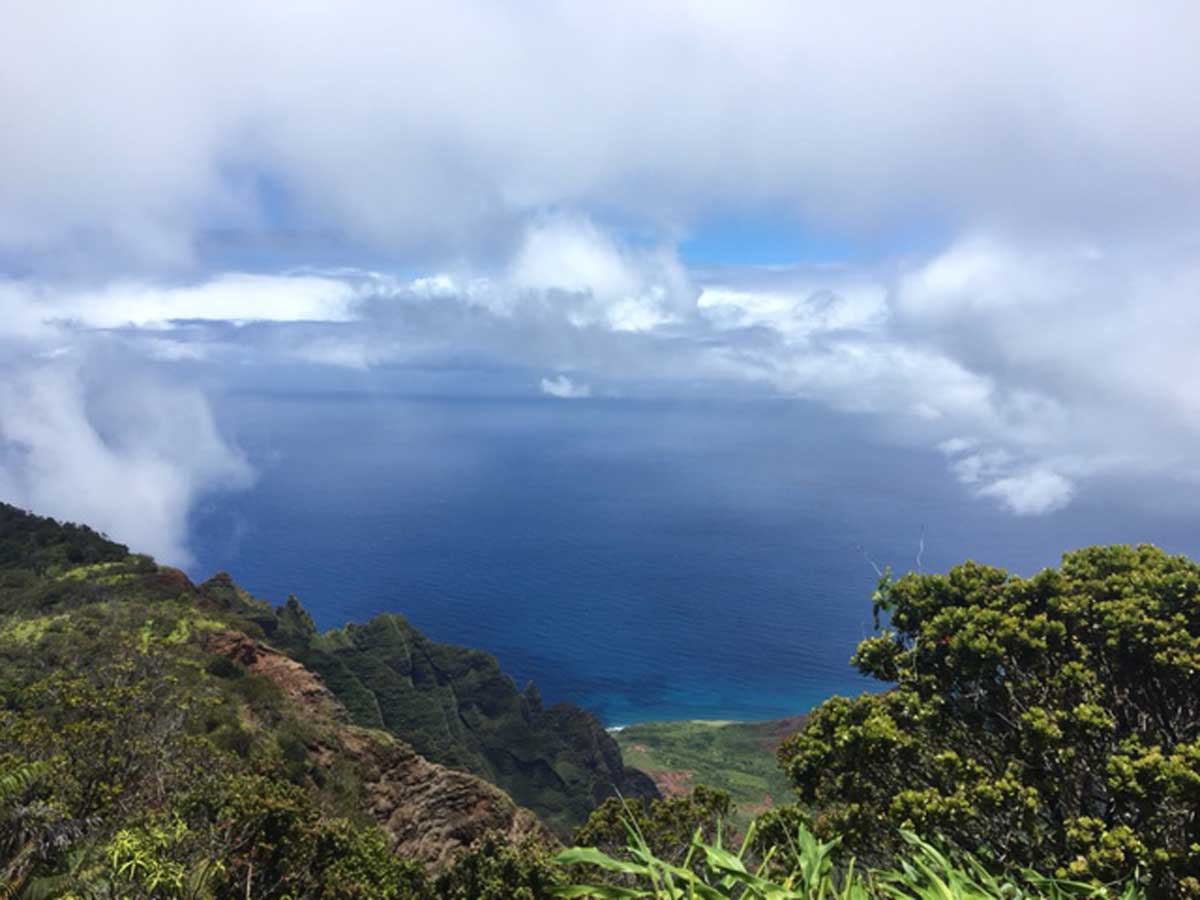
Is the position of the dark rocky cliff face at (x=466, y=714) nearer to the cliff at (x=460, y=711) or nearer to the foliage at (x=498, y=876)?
the cliff at (x=460, y=711)

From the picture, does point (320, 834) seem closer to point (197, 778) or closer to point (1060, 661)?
point (197, 778)

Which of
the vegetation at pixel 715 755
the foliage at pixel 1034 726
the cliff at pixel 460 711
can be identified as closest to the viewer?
the foliage at pixel 1034 726

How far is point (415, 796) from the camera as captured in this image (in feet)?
94.0

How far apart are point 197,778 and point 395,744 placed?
1661 cm

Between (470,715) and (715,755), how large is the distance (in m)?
34.7

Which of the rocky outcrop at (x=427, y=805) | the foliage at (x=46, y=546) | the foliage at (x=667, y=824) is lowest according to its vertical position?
the rocky outcrop at (x=427, y=805)

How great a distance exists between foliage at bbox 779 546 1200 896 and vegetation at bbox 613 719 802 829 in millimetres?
63727

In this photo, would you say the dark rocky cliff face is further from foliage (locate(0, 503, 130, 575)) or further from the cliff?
foliage (locate(0, 503, 130, 575))

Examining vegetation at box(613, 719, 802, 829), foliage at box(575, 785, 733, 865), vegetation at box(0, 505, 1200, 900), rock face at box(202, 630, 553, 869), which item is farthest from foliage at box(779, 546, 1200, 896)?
vegetation at box(613, 719, 802, 829)

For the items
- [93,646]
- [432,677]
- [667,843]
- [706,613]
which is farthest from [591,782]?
[706,613]

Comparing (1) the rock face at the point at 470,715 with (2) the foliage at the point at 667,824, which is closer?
(2) the foliage at the point at 667,824

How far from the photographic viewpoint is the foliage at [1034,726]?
35.4 feet

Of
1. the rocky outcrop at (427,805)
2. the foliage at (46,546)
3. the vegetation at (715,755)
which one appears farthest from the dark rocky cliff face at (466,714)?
the rocky outcrop at (427,805)

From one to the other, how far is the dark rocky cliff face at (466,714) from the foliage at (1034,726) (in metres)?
39.6
